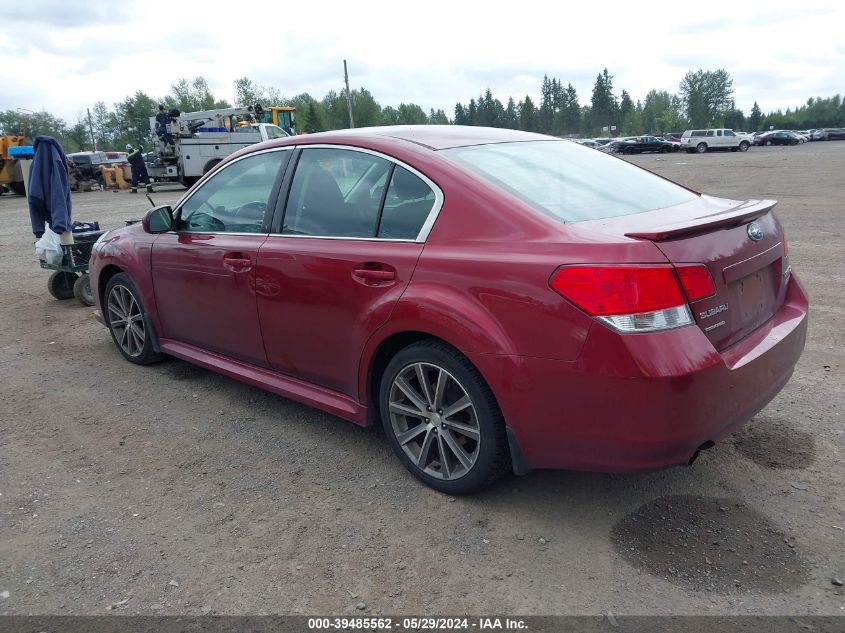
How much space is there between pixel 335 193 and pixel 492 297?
1.27 m

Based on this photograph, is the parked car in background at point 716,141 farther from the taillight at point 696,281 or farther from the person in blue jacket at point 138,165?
the taillight at point 696,281

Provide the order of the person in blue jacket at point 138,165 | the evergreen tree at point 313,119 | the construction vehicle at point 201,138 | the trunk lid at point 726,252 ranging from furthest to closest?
the evergreen tree at point 313,119
the person in blue jacket at point 138,165
the construction vehicle at point 201,138
the trunk lid at point 726,252

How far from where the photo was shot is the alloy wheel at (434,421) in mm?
3129

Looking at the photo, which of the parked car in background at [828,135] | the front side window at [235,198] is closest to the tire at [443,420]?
the front side window at [235,198]

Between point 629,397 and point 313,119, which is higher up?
point 313,119

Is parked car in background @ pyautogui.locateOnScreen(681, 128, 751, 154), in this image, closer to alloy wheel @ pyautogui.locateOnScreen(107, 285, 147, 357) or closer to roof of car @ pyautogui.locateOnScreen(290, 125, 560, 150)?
roof of car @ pyautogui.locateOnScreen(290, 125, 560, 150)

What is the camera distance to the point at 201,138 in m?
24.8

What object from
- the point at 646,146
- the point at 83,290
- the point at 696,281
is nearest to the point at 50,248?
the point at 83,290

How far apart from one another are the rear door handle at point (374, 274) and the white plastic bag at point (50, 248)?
523 cm

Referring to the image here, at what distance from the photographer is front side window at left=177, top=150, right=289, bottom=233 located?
4.08m

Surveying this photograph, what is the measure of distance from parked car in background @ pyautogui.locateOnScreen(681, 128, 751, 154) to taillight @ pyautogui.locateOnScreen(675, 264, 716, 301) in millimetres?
53878

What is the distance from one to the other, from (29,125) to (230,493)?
7.24 meters

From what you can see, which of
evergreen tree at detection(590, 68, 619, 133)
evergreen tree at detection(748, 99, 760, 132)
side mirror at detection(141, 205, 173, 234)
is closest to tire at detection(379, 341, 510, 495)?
side mirror at detection(141, 205, 173, 234)

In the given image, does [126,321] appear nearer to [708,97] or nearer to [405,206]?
[405,206]
